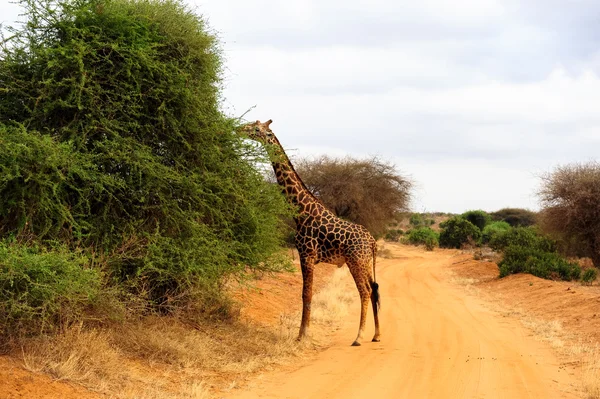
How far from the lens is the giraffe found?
38.5ft

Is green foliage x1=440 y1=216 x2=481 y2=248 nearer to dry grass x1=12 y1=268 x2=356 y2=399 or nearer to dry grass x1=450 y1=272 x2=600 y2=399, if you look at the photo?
dry grass x1=450 y1=272 x2=600 y2=399

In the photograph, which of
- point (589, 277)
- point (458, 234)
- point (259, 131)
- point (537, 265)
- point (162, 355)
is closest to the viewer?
point (162, 355)

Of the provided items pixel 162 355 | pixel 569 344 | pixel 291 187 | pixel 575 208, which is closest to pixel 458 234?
pixel 575 208

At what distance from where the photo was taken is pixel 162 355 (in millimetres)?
8570

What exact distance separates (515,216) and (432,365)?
221 feet

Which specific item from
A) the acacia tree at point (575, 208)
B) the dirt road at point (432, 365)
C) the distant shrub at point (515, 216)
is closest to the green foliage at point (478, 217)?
the distant shrub at point (515, 216)

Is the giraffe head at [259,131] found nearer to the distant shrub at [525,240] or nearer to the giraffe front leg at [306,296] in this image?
the giraffe front leg at [306,296]

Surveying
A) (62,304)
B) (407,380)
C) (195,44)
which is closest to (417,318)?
(407,380)

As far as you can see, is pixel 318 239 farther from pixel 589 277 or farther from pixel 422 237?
pixel 422 237

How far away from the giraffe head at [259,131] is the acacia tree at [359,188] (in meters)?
24.6

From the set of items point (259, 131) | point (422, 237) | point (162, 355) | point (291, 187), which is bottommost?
point (162, 355)

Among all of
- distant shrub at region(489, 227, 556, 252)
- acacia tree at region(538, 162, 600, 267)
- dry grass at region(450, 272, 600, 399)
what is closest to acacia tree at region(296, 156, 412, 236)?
distant shrub at region(489, 227, 556, 252)

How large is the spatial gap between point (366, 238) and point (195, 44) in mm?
4669

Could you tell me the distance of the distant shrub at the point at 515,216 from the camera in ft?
233
